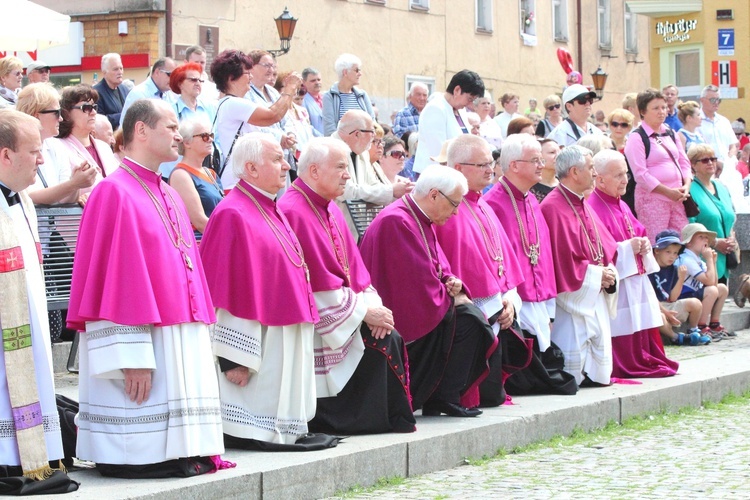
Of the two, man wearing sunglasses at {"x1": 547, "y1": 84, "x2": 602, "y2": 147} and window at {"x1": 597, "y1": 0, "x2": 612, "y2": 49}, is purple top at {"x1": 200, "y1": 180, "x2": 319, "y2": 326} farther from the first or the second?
window at {"x1": 597, "y1": 0, "x2": 612, "y2": 49}

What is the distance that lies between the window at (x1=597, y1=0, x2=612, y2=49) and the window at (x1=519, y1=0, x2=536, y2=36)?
404 centimetres

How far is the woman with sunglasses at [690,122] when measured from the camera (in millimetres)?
16312

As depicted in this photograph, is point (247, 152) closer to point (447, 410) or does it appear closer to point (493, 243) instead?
point (447, 410)

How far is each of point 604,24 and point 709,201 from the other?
87.1ft

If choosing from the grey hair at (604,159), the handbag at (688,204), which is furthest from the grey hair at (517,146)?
the handbag at (688,204)

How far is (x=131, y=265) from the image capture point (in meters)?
6.63

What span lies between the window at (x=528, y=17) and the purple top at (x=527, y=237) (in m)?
26.2

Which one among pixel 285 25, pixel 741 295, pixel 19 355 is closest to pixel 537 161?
pixel 19 355

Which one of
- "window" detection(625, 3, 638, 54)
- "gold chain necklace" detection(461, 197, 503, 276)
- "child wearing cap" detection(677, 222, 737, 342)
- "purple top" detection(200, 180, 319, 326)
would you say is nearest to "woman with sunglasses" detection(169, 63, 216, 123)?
"gold chain necklace" detection(461, 197, 503, 276)

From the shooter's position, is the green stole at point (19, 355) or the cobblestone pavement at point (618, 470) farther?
the cobblestone pavement at point (618, 470)

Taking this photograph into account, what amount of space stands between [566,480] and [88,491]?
8.70 ft

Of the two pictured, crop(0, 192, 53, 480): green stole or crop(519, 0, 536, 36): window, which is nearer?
crop(0, 192, 53, 480): green stole

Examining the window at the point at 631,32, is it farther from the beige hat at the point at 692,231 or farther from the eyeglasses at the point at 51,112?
the eyeglasses at the point at 51,112

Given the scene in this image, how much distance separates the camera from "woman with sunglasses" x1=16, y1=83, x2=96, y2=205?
28.5 feet
